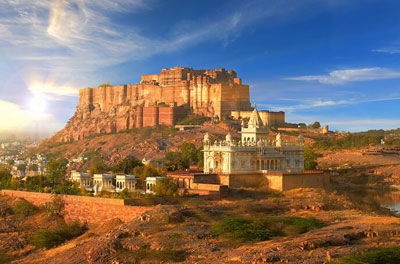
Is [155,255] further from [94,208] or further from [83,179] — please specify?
[83,179]

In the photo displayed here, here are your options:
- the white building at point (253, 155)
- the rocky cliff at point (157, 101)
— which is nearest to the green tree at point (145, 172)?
the white building at point (253, 155)

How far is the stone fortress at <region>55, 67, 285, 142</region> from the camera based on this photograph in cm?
9600

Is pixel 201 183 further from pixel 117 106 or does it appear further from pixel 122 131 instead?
pixel 117 106

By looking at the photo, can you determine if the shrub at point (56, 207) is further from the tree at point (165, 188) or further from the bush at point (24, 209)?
the tree at point (165, 188)

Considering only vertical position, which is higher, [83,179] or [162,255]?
[83,179]

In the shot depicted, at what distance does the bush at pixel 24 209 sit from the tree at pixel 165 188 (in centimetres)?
817

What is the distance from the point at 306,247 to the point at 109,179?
2228cm

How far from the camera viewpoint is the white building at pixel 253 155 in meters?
42.6

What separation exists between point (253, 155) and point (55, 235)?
16511 millimetres

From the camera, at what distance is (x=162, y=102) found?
4117 inches

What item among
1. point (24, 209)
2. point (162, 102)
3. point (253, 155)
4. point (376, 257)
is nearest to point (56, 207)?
point (24, 209)

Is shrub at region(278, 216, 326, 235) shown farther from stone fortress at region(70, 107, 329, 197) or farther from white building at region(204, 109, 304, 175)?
white building at region(204, 109, 304, 175)

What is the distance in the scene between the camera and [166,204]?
3378 cm

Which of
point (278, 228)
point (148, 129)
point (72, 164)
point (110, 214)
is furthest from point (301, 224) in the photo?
point (148, 129)
